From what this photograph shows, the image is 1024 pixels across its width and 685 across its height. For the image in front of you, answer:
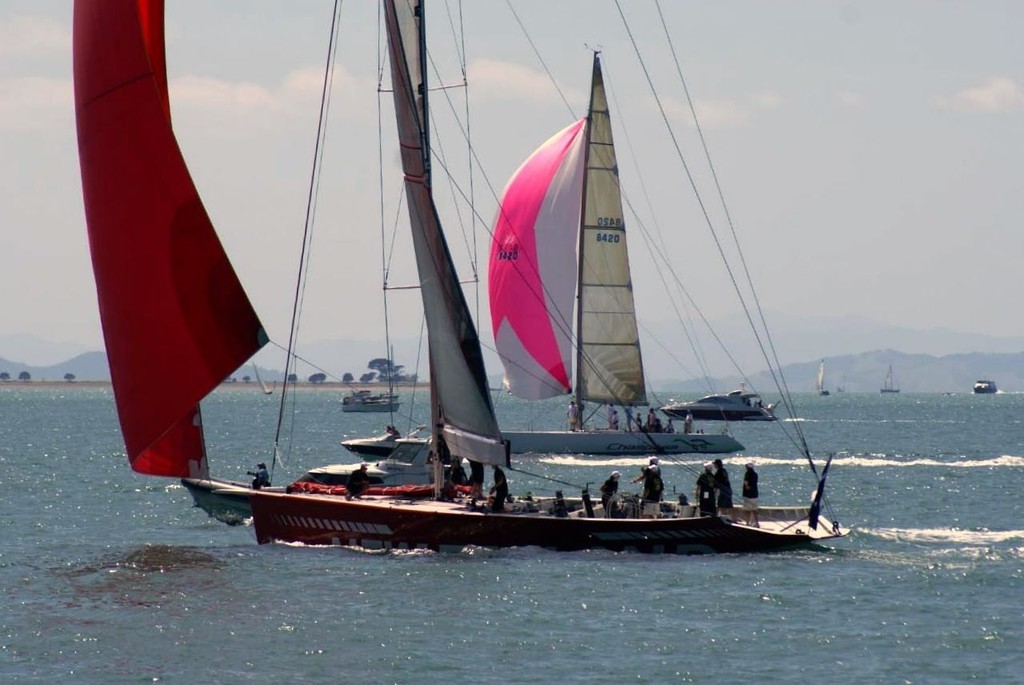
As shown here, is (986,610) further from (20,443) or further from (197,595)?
(20,443)

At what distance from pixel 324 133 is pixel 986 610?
1609 cm

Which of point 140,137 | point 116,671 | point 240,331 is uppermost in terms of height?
point 140,137

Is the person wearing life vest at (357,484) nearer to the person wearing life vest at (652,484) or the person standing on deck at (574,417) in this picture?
the person wearing life vest at (652,484)

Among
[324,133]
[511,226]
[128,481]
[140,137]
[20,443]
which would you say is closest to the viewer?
[140,137]

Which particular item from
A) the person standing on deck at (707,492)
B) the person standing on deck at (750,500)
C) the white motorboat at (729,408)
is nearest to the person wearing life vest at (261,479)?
the person standing on deck at (707,492)

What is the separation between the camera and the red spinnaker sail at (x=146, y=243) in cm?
3100

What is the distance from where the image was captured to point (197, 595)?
94.0 ft

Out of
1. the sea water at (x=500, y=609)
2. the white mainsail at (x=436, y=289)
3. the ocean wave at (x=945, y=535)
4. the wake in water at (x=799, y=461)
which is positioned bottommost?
the sea water at (x=500, y=609)

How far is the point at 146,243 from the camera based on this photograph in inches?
1227

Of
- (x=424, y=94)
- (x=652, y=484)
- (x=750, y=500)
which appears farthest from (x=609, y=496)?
(x=424, y=94)

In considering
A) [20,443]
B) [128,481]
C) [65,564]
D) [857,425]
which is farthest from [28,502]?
[857,425]

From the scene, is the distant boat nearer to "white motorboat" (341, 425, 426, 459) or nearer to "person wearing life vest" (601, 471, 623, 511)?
"white motorboat" (341, 425, 426, 459)

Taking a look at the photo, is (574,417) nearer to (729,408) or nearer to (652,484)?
(652,484)

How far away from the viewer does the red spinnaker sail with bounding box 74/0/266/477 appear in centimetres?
3100
